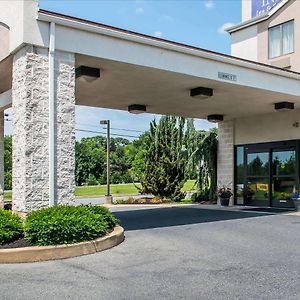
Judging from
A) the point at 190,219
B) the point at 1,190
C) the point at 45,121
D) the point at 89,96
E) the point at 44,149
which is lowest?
the point at 190,219

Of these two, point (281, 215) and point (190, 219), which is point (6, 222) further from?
point (281, 215)

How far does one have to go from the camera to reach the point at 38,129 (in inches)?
328

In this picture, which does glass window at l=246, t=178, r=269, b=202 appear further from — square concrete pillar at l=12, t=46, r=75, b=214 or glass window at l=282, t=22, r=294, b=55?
square concrete pillar at l=12, t=46, r=75, b=214

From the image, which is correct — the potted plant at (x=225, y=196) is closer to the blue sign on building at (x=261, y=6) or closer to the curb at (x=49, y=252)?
the blue sign on building at (x=261, y=6)

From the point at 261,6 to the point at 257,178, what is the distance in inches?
434

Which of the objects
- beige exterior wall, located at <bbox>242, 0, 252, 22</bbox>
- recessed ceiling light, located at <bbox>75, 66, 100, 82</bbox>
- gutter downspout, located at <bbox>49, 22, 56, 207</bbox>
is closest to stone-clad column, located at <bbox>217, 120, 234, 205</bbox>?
beige exterior wall, located at <bbox>242, 0, 252, 22</bbox>

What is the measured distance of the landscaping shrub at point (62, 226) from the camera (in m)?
7.13

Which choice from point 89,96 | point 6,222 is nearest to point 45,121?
point 6,222

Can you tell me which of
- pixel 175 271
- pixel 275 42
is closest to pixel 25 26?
pixel 175 271

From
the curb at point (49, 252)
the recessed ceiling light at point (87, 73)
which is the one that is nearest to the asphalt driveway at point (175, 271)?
the curb at point (49, 252)

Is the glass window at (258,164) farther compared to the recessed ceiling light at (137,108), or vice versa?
the glass window at (258,164)

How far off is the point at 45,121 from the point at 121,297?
178 inches

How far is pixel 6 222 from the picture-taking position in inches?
292

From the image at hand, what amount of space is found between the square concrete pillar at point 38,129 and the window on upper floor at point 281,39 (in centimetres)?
1371
